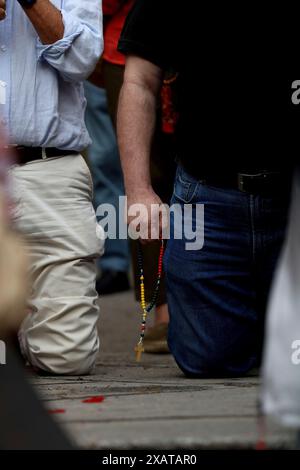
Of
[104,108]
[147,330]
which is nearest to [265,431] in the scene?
[147,330]

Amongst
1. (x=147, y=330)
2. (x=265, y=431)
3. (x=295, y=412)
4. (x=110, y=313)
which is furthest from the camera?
(x=110, y=313)

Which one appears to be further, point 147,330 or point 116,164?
point 116,164

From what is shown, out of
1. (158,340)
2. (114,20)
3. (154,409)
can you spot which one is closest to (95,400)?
(154,409)

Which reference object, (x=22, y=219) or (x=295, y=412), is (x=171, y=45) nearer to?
(x=22, y=219)

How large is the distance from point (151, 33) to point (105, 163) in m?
3.24

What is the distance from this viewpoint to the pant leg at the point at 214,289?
13.8ft

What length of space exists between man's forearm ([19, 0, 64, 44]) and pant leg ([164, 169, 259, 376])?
624 mm

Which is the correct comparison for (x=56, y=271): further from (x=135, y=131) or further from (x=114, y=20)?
(x=114, y=20)

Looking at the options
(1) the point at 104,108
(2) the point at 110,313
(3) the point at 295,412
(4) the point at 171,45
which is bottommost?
→ (2) the point at 110,313

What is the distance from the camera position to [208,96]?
4.15m

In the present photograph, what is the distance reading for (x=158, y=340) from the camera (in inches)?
205

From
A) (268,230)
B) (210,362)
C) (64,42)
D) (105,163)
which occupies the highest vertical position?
(64,42)

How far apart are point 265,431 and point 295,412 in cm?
20

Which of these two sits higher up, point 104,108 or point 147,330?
point 104,108
